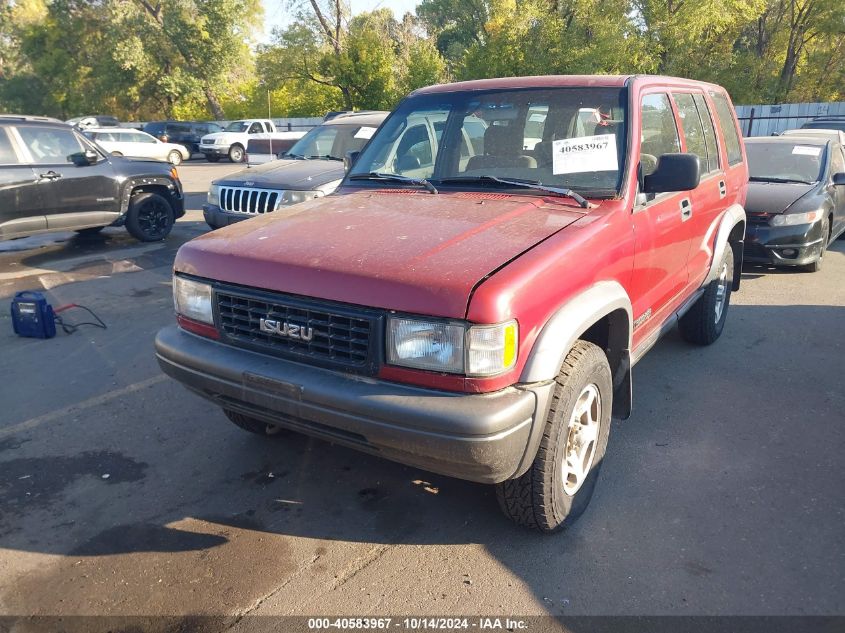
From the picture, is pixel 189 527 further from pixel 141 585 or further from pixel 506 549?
pixel 506 549

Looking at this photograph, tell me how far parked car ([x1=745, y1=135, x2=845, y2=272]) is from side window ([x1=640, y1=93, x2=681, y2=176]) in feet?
13.0

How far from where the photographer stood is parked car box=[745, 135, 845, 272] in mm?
7453

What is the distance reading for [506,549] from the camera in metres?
2.99

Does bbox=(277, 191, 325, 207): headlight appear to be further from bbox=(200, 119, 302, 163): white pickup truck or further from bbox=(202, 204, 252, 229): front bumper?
bbox=(200, 119, 302, 163): white pickup truck

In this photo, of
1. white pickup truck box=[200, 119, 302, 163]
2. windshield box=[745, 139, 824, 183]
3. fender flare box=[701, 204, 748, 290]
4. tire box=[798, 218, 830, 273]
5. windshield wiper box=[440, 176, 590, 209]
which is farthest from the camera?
white pickup truck box=[200, 119, 302, 163]

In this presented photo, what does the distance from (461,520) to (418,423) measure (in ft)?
3.17

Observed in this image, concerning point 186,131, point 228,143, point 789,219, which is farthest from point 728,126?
point 186,131

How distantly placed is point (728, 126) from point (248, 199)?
18.0ft

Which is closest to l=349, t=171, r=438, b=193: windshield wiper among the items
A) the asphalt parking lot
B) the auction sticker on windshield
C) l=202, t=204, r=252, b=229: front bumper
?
the auction sticker on windshield

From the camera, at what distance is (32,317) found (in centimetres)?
570

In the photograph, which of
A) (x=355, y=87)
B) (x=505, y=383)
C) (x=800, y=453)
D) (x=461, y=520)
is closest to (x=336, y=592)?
(x=461, y=520)

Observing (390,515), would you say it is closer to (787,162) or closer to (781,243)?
(781,243)

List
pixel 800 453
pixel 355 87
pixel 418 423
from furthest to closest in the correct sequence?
pixel 355 87
pixel 800 453
pixel 418 423

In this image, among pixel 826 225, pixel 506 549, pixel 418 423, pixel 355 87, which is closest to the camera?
pixel 418 423
